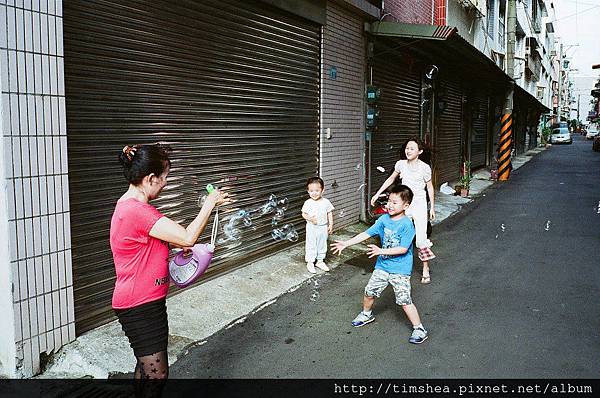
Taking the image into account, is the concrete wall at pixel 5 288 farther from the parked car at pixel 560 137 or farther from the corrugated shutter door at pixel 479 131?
the parked car at pixel 560 137

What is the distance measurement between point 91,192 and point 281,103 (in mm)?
3840

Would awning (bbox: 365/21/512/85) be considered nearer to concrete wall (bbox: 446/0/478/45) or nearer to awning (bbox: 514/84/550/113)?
concrete wall (bbox: 446/0/478/45)

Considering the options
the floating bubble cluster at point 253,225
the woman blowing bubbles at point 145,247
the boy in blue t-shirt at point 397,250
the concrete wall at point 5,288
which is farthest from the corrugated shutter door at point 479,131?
the woman blowing bubbles at point 145,247

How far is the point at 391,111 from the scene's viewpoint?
41.9 ft

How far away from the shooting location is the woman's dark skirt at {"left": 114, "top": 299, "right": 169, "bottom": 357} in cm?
336

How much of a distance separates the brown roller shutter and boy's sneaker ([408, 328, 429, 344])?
1783cm

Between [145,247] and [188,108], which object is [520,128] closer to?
[188,108]

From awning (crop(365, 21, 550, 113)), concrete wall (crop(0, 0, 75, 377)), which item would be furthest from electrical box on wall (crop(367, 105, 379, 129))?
concrete wall (crop(0, 0, 75, 377))

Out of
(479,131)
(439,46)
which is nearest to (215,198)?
(439,46)

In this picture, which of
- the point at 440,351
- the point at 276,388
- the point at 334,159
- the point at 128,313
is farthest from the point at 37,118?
the point at 334,159

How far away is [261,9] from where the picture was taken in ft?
25.7

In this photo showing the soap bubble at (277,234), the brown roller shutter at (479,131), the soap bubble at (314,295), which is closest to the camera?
the soap bubble at (314,295)

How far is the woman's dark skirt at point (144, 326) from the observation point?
3361 mm

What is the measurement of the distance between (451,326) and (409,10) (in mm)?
8853
